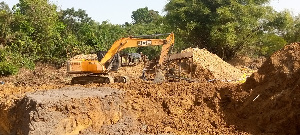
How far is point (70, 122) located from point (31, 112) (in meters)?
0.94

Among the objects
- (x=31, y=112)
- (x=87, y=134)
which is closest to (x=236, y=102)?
(x=87, y=134)

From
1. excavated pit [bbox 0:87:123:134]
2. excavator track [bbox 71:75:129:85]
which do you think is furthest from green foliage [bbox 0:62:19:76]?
excavated pit [bbox 0:87:123:134]

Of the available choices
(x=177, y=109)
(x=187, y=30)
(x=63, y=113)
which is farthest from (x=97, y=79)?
(x=187, y=30)

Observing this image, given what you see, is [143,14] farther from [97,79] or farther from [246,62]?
[97,79]

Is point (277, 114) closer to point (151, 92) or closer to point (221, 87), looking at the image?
point (221, 87)

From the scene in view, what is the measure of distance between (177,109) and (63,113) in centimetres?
337

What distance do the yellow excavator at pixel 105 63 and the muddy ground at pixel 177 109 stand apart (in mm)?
3859

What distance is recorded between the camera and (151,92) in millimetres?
10672

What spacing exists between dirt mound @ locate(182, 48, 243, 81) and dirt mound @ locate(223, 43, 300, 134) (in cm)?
802

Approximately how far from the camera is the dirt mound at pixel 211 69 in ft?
59.6

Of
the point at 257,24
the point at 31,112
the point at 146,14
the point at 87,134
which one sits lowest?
the point at 87,134

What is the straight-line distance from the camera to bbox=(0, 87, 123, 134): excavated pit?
8.05m

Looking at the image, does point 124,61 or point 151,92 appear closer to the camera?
point 151,92

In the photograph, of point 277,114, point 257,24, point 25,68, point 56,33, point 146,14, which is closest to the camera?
point 277,114
